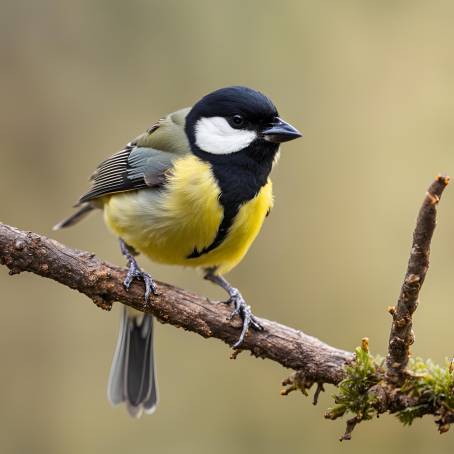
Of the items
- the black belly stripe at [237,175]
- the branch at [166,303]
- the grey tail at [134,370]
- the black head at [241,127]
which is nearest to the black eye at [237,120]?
the black head at [241,127]

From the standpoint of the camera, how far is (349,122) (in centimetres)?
561

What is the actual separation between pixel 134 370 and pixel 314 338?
56.6 inches

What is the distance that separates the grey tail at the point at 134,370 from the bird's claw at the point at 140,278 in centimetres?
95

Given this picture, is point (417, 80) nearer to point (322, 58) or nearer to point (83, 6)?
point (322, 58)

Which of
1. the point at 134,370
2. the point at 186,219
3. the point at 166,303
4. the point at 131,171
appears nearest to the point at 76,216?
the point at 131,171

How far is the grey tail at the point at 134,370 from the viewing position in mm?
4113

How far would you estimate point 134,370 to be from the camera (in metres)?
4.12

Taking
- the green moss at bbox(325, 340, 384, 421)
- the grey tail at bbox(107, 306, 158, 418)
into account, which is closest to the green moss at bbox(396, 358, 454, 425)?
the green moss at bbox(325, 340, 384, 421)

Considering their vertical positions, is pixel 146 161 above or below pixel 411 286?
above

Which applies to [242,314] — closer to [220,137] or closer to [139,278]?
[139,278]

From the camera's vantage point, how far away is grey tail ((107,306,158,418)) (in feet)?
13.5

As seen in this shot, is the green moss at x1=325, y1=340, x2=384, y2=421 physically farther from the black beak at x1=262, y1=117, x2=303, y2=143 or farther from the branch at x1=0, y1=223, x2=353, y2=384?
the black beak at x1=262, y1=117, x2=303, y2=143

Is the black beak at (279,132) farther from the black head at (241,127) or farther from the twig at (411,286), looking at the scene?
the twig at (411,286)

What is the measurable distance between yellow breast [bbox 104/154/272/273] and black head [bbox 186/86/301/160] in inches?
4.7
